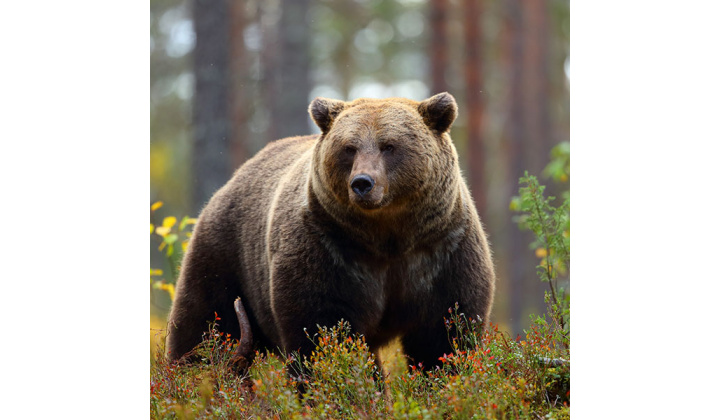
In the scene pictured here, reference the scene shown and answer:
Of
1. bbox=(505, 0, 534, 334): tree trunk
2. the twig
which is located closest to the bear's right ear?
the twig

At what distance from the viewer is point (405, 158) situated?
15.7 ft

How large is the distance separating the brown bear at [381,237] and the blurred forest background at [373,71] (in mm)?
1489

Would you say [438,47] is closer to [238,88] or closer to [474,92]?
[474,92]

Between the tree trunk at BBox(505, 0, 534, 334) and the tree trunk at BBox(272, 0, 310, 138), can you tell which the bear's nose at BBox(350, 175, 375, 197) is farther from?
the tree trunk at BBox(505, 0, 534, 334)

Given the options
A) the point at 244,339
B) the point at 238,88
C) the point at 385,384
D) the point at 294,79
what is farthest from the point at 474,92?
the point at 385,384

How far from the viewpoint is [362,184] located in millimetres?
4465

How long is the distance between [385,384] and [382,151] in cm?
142

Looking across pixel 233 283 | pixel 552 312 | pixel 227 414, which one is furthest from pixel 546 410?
pixel 233 283

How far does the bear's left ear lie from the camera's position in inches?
200

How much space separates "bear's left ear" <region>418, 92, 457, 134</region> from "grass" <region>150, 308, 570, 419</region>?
1.26 metres
